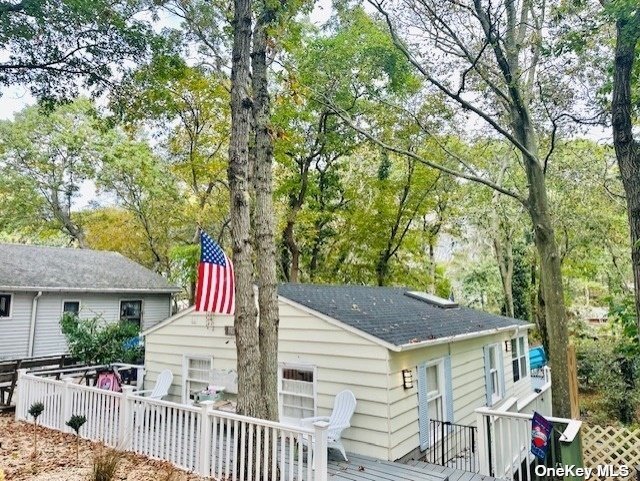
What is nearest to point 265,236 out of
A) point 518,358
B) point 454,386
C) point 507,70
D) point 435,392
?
point 435,392

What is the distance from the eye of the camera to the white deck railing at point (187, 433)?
4996 millimetres

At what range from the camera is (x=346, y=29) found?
1208 cm

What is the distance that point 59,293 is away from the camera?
15000 millimetres

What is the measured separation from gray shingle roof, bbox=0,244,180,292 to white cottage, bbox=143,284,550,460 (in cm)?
677

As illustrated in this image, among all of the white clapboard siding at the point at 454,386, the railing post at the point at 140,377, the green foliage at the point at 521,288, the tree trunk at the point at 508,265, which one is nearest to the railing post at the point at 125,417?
the railing post at the point at 140,377

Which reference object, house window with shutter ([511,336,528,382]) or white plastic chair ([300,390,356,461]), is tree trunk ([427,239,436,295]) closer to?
house window with shutter ([511,336,528,382])

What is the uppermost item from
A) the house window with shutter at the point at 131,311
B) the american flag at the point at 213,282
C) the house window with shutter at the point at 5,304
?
the american flag at the point at 213,282

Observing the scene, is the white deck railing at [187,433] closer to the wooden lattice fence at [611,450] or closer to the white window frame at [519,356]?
the wooden lattice fence at [611,450]

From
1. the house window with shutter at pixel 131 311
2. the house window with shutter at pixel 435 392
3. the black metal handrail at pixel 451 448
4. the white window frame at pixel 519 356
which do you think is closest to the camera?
the black metal handrail at pixel 451 448

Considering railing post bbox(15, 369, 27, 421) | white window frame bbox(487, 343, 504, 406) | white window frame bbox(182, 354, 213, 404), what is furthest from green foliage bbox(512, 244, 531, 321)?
railing post bbox(15, 369, 27, 421)

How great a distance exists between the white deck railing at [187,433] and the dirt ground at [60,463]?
0.19m

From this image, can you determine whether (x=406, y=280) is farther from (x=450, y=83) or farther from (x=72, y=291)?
(x=72, y=291)

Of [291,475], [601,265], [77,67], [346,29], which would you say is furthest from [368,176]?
[291,475]

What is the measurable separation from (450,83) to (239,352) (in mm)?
8024
